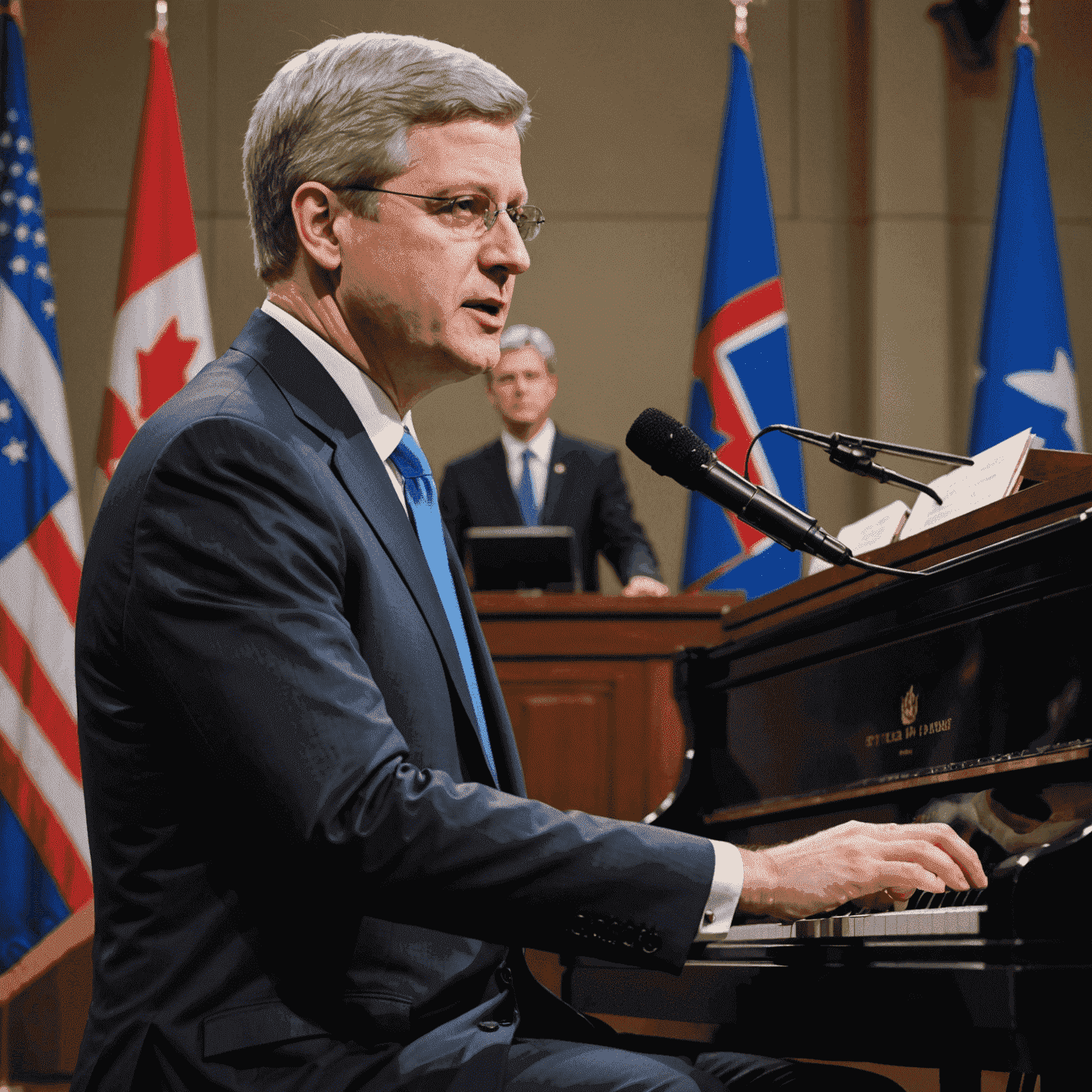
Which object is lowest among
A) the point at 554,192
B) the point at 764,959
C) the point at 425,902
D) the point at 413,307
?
the point at 764,959

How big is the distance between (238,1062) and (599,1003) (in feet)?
3.80

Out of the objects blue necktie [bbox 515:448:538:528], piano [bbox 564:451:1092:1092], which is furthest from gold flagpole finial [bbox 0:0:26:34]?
piano [bbox 564:451:1092:1092]

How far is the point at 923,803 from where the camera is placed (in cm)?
174

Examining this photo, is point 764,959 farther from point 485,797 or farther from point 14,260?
point 14,260

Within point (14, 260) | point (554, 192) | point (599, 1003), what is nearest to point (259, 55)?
point (554, 192)

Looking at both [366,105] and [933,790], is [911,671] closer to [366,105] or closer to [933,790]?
[933,790]

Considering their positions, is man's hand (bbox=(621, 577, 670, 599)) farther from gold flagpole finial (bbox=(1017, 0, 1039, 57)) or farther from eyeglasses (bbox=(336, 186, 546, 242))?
eyeglasses (bbox=(336, 186, 546, 242))

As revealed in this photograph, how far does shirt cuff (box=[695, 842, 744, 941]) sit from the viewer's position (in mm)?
1081

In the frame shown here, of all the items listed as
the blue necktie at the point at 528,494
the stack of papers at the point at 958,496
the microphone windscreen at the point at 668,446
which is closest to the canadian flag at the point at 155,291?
the blue necktie at the point at 528,494

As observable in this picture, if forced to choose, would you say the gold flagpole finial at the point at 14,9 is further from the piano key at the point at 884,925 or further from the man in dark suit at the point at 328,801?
the piano key at the point at 884,925

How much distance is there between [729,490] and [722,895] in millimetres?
Answer: 597

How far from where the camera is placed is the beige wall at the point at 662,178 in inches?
241

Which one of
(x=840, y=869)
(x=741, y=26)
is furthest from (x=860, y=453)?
(x=741, y=26)

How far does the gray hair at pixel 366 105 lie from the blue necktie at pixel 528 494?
3.97m
